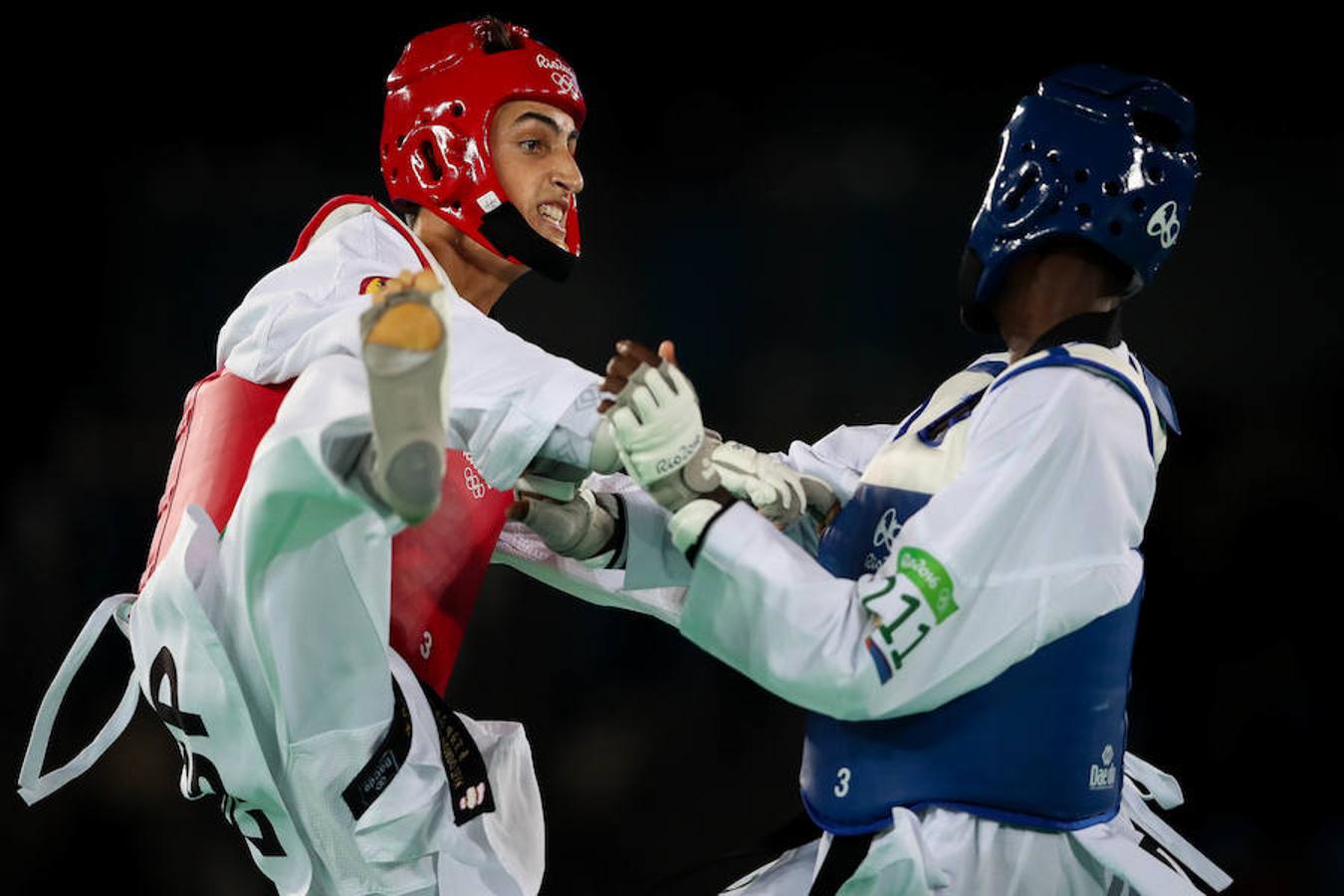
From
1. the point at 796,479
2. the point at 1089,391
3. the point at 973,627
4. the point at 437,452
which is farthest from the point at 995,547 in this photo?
the point at 437,452

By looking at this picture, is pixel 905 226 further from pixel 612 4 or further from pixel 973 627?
pixel 973 627

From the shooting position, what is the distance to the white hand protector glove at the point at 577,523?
7.97ft

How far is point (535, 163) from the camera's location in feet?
8.92

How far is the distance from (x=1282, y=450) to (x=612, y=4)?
210 centimetres

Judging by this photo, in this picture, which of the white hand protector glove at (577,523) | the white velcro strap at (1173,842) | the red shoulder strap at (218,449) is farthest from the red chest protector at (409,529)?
the white velcro strap at (1173,842)

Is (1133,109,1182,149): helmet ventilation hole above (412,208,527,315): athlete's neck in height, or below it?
above

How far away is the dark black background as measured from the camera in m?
3.55

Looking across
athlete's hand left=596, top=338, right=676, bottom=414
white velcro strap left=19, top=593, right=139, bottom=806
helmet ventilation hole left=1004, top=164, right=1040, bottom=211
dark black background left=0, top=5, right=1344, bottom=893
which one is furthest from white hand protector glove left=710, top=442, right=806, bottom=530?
dark black background left=0, top=5, right=1344, bottom=893

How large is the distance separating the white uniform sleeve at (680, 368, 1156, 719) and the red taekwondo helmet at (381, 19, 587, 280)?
36.9 inches

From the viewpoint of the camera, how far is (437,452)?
5.11 ft

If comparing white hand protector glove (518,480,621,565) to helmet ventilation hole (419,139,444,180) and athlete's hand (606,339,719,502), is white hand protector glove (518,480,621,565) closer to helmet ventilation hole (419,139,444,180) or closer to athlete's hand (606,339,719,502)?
athlete's hand (606,339,719,502)

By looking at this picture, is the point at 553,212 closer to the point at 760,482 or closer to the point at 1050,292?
the point at 760,482

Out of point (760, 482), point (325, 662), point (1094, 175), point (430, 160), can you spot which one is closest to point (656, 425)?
point (760, 482)

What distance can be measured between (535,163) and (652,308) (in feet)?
3.94
